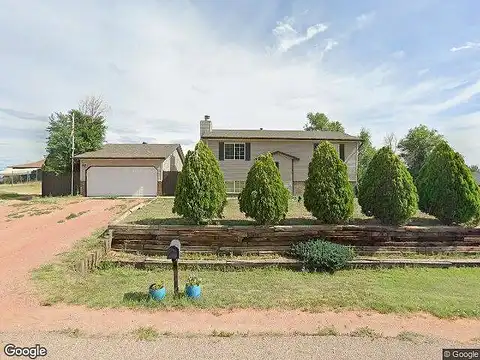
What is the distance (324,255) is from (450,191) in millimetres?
4247

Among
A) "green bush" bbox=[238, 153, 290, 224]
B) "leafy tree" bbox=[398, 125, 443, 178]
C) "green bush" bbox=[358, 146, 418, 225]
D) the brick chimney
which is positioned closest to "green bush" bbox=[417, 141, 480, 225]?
"green bush" bbox=[358, 146, 418, 225]

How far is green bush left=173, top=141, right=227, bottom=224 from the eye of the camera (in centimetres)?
791

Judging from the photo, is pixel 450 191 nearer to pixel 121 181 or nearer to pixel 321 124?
pixel 121 181

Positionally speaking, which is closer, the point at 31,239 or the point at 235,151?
the point at 31,239

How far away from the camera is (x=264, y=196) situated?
7.82 m

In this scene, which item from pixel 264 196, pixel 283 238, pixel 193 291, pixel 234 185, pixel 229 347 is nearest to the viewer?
pixel 229 347

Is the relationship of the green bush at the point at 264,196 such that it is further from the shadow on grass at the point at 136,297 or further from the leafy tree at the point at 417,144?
the leafy tree at the point at 417,144

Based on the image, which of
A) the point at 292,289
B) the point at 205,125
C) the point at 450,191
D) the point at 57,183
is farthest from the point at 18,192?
the point at 450,191

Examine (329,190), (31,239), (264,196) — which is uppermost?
(329,190)

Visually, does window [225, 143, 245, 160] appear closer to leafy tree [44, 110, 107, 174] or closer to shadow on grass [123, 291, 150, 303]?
leafy tree [44, 110, 107, 174]

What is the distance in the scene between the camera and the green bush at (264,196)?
25.6 feet

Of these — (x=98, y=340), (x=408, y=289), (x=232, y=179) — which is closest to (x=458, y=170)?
(x=408, y=289)

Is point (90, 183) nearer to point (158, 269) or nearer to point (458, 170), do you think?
point (158, 269)

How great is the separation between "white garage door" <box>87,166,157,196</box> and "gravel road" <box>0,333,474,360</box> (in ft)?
58.1
